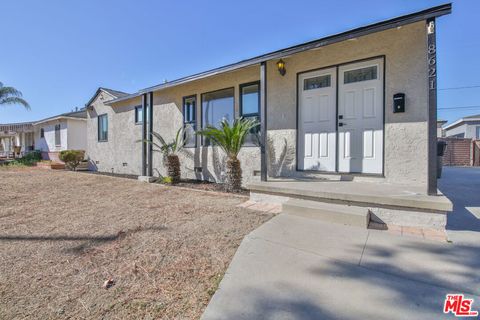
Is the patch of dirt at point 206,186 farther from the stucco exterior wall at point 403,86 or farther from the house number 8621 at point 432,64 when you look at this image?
the house number 8621 at point 432,64

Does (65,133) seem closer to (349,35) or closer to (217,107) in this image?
(217,107)

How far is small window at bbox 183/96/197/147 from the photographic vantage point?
8055mm

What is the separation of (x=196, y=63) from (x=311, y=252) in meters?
11.7

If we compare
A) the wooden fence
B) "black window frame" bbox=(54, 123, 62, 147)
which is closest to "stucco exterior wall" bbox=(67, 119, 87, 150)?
"black window frame" bbox=(54, 123, 62, 147)

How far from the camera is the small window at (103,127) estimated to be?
12.0 m

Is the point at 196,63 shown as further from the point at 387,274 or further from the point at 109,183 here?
the point at 387,274

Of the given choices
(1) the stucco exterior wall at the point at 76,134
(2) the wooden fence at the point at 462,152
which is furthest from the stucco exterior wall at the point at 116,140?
(2) the wooden fence at the point at 462,152

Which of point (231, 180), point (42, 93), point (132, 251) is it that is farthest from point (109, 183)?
point (42, 93)

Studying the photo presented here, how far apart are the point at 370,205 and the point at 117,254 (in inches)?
133

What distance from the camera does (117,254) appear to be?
287cm

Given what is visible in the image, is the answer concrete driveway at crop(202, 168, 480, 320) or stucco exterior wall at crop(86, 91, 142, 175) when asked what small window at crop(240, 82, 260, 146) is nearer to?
concrete driveway at crop(202, 168, 480, 320)

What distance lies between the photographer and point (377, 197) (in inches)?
137

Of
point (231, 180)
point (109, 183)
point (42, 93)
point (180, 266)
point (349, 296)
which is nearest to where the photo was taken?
point (349, 296)

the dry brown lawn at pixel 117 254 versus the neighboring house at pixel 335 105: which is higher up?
the neighboring house at pixel 335 105
